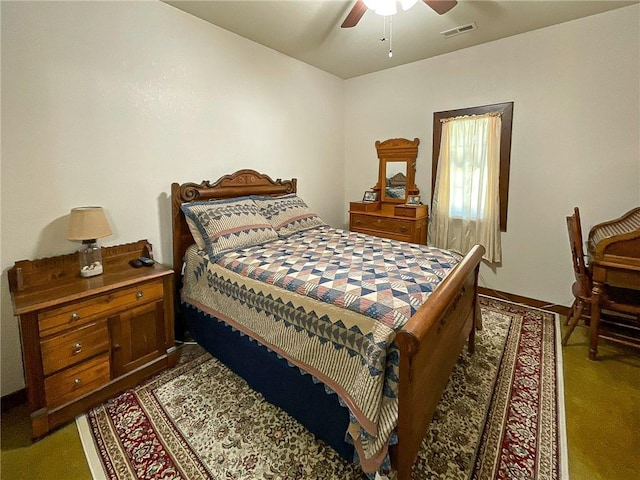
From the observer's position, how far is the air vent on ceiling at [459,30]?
2.82m

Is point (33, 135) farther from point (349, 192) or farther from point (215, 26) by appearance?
point (349, 192)

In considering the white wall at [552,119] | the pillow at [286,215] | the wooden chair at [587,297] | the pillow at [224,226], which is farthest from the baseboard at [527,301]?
the pillow at [224,226]

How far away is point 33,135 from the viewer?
1.88 meters

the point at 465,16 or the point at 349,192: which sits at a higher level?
the point at 465,16

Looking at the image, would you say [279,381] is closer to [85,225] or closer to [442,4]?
[85,225]

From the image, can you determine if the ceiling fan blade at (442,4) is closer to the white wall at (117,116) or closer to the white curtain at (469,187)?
the white curtain at (469,187)

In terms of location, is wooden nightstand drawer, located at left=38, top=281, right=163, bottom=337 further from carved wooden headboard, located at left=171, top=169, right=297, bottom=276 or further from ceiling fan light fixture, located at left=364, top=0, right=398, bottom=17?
ceiling fan light fixture, located at left=364, top=0, right=398, bottom=17

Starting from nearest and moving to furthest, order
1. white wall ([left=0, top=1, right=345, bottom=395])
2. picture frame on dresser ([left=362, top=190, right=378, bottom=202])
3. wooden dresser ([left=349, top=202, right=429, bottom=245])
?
1. white wall ([left=0, top=1, right=345, bottom=395])
2. wooden dresser ([left=349, top=202, right=429, bottom=245])
3. picture frame on dresser ([left=362, top=190, right=378, bottom=202])

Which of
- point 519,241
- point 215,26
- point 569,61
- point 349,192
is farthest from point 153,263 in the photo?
point 569,61

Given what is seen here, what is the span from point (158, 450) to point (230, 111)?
2728 mm

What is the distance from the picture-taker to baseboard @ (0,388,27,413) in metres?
1.86

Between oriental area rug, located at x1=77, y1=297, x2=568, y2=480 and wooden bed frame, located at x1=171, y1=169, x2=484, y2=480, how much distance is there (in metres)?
0.26

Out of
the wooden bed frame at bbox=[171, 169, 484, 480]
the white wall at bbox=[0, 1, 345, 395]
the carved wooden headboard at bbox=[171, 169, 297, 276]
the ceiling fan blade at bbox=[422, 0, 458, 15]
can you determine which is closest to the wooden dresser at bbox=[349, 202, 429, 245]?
the carved wooden headboard at bbox=[171, 169, 297, 276]

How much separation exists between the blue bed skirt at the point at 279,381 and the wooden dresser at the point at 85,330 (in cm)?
30
